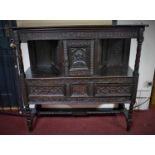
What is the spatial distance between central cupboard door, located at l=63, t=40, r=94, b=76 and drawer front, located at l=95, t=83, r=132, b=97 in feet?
0.72

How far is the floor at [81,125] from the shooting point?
217 cm

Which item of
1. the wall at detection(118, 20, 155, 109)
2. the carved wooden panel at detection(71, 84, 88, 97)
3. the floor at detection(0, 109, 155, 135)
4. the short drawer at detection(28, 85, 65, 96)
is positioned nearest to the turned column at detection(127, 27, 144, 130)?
the floor at detection(0, 109, 155, 135)

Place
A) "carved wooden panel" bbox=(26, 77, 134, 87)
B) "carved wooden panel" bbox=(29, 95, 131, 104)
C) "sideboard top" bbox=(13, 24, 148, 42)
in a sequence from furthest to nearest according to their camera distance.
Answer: "carved wooden panel" bbox=(29, 95, 131, 104) < "carved wooden panel" bbox=(26, 77, 134, 87) < "sideboard top" bbox=(13, 24, 148, 42)

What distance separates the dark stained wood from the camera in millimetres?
1722

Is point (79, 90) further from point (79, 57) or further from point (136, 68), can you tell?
point (136, 68)

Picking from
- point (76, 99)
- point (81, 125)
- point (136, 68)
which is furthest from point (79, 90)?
point (136, 68)

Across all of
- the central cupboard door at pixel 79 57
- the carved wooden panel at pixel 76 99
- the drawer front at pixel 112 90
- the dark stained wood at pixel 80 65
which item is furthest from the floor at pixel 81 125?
the central cupboard door at pixel 79 57

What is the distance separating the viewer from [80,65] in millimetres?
1883

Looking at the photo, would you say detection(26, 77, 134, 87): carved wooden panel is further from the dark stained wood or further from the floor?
the floor

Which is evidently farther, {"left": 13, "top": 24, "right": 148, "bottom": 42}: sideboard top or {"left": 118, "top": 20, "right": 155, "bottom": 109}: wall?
{"left": 118, "top": 20, "right": 155, "bottom": 109}: wall

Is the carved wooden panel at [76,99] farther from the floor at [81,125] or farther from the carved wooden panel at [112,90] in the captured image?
the floor at [81,125]

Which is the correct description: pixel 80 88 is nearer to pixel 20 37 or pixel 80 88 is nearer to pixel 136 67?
pixel 136 67

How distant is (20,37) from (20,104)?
3.94ft

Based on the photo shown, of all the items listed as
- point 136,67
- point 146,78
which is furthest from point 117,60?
point 146,78
